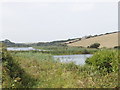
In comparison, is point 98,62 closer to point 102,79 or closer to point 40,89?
point 102,79

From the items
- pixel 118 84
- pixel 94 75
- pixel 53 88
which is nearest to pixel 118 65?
pixel 94 75

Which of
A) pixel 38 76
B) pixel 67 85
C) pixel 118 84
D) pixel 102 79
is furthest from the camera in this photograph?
pixel 38 76

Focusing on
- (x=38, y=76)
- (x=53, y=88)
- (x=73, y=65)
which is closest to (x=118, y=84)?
(x=53, y=88)

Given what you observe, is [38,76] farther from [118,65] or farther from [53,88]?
[118,65]

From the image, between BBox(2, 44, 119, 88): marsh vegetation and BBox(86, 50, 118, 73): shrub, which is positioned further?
BBox(86, 50, 118, 73): shrub

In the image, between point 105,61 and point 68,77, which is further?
point 105,61

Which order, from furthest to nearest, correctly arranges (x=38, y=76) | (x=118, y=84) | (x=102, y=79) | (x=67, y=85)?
(x=38, y=76) → (x=102, y=79) → (x=118, y=84) → (x=67, y=85)

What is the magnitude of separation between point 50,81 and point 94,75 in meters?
2.00

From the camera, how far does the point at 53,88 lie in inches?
269

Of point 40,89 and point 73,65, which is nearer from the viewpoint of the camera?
point 40,89

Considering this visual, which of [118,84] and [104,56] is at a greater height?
[104,56]

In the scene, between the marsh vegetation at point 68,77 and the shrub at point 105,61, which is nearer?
the marsh vegetation at point 68,77

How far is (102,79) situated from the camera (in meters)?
8.14

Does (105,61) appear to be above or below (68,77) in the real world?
above
